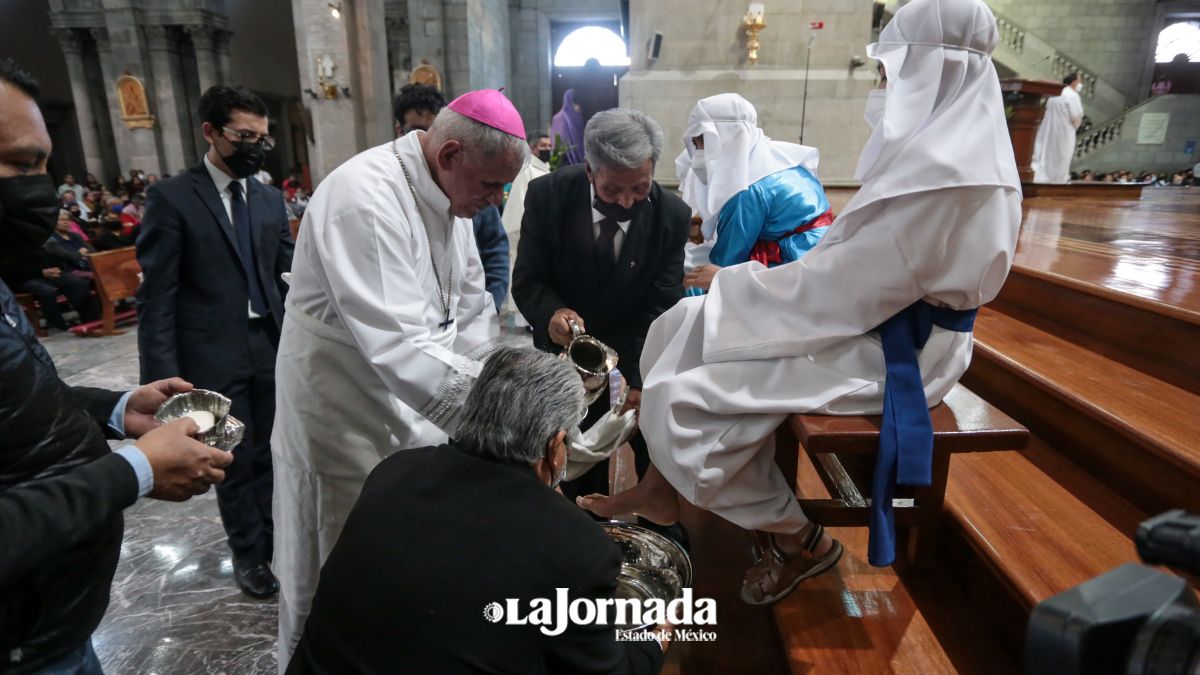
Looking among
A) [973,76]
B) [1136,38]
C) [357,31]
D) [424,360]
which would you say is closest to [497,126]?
[424,360]

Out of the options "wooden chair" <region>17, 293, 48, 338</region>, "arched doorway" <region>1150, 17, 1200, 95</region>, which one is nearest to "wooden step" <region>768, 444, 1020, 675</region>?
"wooden chair" <region>17, 293, 48, 338</region>

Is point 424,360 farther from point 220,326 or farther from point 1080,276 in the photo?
point 1080,276

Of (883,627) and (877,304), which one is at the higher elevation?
(877,304)

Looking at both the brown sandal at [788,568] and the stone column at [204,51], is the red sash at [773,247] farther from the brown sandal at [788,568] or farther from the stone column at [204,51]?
the stone column at [204,51]

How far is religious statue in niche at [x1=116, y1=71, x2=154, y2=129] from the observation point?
52.6 feet

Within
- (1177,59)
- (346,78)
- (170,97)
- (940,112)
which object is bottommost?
(940,112)

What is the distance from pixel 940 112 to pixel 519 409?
136 cm

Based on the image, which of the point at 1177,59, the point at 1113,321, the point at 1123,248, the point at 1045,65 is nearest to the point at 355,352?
the point at 1113,321

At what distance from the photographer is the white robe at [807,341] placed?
161 centimetres

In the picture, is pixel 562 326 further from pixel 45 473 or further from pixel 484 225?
pixel 45 473

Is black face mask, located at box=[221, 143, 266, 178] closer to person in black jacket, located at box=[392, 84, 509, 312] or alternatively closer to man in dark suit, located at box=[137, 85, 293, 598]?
→ man in dark suit, located at box=[137, 85, 293, 598]

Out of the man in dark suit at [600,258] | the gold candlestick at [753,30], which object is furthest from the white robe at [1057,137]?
the man in dark suit at [600,258]

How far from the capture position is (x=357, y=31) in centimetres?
967

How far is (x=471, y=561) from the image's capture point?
4.03 feet
